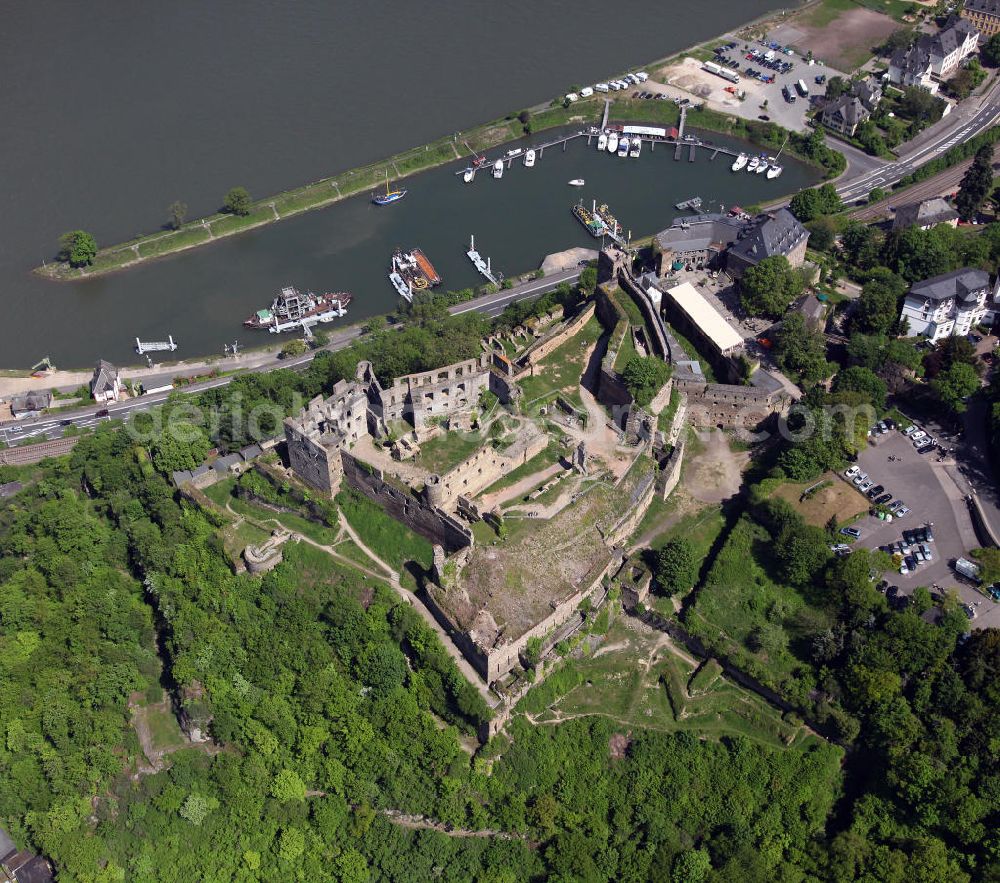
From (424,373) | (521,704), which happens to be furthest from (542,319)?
(521,704)

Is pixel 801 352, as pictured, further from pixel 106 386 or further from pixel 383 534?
pixel 106 386

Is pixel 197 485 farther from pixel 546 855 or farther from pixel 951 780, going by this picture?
pixel 951 780

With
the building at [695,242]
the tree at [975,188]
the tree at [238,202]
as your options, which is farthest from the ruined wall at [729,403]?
the tree at [238,202]

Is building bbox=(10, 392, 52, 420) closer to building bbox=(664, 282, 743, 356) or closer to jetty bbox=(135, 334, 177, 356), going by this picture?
jetty bbox=(135, 334, 177, 356)

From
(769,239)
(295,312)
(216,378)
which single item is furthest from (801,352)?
(216,378)

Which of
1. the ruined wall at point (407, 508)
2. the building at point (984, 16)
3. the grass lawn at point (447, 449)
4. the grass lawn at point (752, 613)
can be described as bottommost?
the grass lawn at point (752, 613)

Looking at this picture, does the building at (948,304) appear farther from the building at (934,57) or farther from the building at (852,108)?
the building at (934,57)
